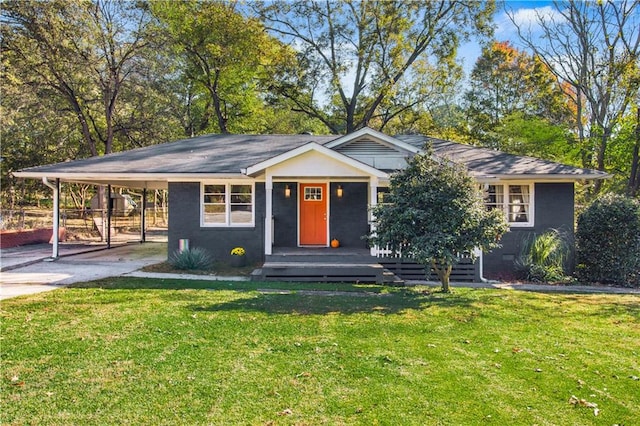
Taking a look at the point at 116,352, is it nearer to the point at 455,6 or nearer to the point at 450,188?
the point at 450,188

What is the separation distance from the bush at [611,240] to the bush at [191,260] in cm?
1105

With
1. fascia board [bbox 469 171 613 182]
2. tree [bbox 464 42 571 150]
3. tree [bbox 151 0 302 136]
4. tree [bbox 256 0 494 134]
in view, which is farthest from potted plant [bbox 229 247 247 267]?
tree [bbox 464 42 571 150]

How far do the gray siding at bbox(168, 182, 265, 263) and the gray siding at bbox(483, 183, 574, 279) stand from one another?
7.25m

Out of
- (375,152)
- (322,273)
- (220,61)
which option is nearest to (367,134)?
(375,152)

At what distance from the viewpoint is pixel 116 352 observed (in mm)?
4906

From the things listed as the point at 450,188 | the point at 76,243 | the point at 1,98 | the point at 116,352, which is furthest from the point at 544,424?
the point at 1,98

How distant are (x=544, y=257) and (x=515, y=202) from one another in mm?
2028

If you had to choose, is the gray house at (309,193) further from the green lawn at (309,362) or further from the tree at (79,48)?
the tree at (79,48)

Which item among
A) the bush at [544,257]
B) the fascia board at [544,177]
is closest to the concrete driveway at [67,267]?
the fascia board at [544,177]

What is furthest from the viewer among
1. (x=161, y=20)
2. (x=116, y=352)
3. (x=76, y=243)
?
(x=161, y=20)

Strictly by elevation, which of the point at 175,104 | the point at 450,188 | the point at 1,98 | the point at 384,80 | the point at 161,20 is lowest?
the point at 450,188

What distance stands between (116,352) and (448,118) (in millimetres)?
32337

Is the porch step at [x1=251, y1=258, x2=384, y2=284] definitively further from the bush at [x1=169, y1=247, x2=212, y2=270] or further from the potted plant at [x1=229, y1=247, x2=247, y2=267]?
the bush at [x1=169, y1=247, x2=212, y2=270]

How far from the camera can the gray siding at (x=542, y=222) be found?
42.0ft
